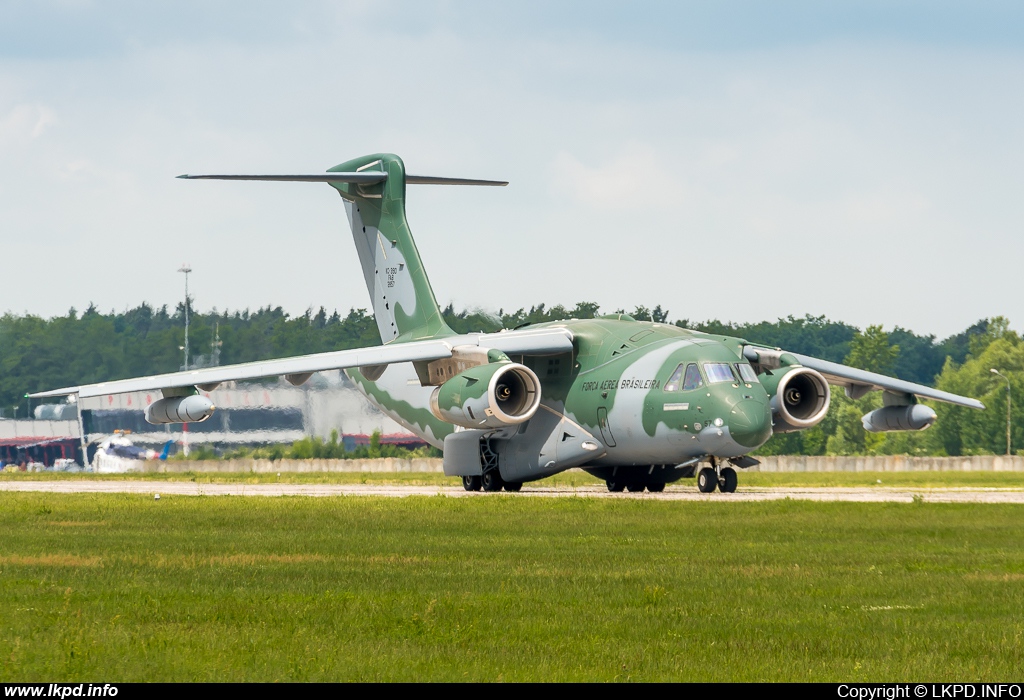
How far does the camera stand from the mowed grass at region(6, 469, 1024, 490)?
40.4 metres

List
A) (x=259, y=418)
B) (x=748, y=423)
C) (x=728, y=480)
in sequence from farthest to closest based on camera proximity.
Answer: (x=259, y=418) → (x=728, y=480) → (x=748, y=423)

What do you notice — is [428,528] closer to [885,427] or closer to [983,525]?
[983,525]

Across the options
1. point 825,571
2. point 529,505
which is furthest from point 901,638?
point 529,505

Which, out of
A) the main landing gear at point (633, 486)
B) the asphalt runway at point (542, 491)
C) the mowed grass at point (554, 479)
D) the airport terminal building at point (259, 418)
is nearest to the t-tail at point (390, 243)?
the airport terminal building at point (259, 418)

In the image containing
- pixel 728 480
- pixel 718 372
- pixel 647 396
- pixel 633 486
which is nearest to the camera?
pixel 718 372

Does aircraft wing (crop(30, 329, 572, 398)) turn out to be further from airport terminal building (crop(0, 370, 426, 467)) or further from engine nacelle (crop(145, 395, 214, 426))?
airport terminal building (crop(0, 370, 426, 467))

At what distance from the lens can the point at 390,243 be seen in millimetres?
38219

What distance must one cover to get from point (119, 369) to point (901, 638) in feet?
131

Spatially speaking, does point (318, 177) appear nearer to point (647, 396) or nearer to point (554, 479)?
point (647, 396)

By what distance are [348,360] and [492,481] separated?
4.76 m

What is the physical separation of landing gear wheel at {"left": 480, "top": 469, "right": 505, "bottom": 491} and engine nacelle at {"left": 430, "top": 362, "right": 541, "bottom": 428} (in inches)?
112

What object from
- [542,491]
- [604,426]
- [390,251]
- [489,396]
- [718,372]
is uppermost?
[390,251]

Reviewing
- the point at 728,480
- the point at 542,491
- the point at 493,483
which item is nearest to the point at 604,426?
the point at 728,480

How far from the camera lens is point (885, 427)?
35.4 meters
